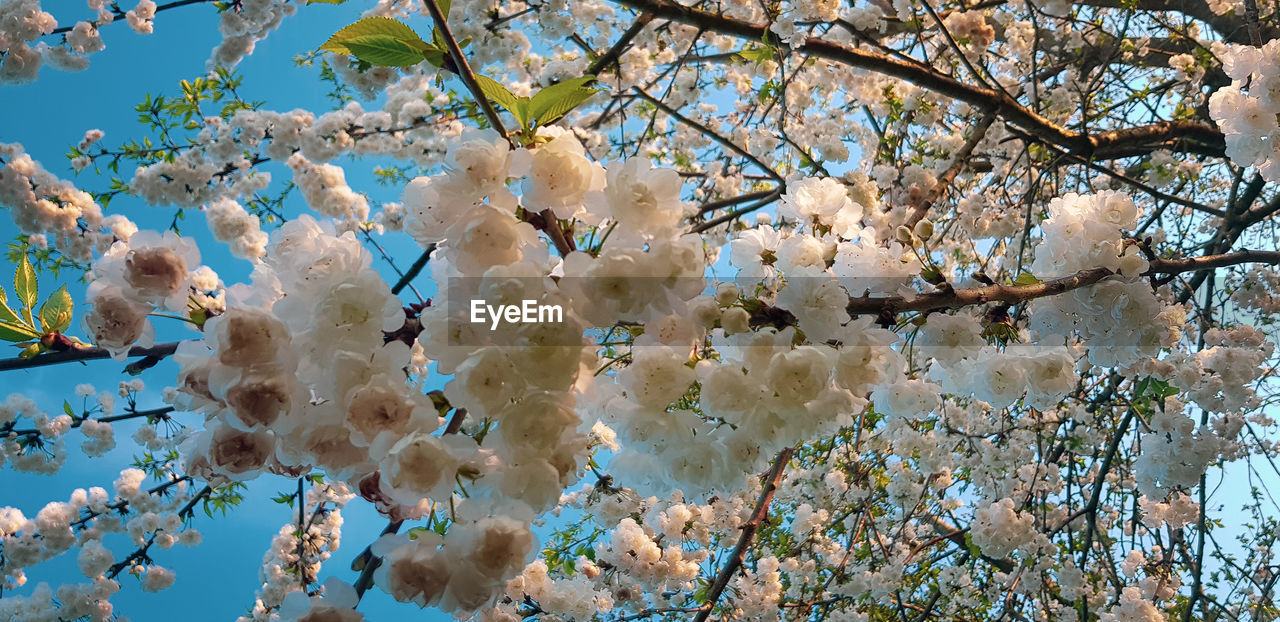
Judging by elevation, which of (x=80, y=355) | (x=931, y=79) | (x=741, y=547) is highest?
(x=931, y=79)

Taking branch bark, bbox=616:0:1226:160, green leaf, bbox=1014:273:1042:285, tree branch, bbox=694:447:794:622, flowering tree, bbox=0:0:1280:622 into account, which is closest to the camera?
flowering tree, bbox=0:0:1280:622

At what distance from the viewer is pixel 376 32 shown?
1.06 meters

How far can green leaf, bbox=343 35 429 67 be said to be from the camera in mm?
1053

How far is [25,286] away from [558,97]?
0.91 metres

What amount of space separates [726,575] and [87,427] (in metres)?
4.90

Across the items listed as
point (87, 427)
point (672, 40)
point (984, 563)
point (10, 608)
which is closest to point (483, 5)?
point (672, 40)

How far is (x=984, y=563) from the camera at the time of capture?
508 centimetres

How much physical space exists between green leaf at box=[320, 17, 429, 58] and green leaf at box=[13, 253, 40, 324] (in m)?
0.60

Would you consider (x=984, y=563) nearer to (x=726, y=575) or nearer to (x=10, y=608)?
(x=726, y=575)

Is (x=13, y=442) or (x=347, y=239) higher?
(x=13, y=442)

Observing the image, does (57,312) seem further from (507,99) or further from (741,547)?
(741,547)

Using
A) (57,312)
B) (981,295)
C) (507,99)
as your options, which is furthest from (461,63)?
(981,295)

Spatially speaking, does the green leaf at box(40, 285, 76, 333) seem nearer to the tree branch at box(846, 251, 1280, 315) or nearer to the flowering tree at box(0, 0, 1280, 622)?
the flowering tree at box(0, 0, 1280, 622)

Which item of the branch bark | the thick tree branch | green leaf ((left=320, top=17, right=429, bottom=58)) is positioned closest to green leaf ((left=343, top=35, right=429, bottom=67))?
green leaf ((left=320, top=17, right=429, bottom=58))
